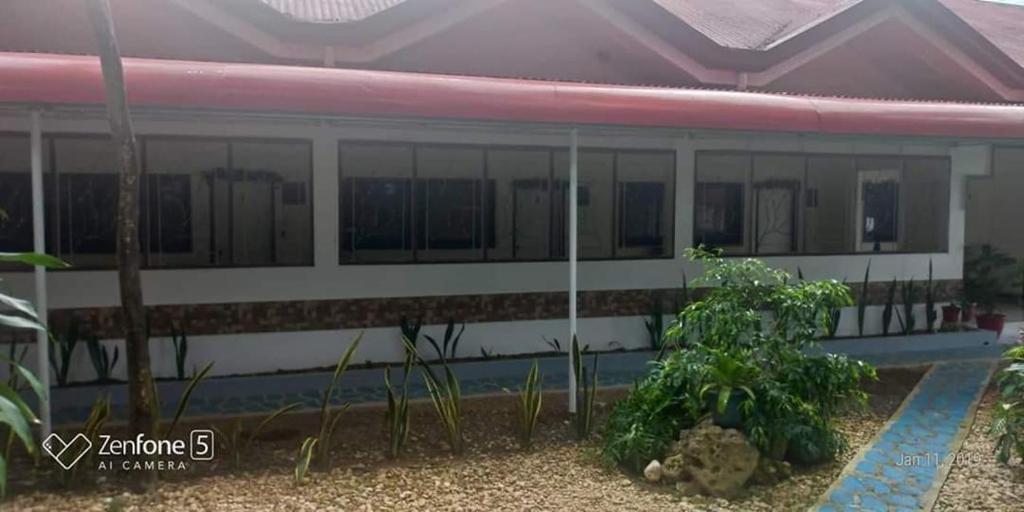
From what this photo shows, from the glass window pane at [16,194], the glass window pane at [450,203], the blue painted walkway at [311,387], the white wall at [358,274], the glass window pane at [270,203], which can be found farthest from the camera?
the glass window pane at [450,203]

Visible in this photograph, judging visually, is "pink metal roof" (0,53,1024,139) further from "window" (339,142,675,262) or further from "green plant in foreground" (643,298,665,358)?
"green plant in foreground" (643,298,665,358)

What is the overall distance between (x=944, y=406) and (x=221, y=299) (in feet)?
22.3

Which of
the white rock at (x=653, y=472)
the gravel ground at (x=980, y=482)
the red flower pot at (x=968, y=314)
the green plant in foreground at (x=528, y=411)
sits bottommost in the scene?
the gravel ground at (x=980, y=482)

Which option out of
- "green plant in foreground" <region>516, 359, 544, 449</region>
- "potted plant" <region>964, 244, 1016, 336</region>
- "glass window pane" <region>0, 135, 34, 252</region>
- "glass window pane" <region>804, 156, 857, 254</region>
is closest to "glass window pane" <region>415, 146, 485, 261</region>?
"green plant in foreground" <region>516, 359, 544, 449</region>

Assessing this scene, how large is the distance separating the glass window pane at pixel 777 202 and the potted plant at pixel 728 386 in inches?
179

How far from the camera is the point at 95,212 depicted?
281 inches

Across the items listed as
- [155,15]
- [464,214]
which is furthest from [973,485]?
[155,15]

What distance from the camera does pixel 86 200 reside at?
23.2ft

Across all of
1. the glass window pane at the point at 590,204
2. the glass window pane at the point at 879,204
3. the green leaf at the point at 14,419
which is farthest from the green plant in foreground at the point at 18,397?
the glass window pane at the point at 879,204

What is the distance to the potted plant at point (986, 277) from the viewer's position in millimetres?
10961

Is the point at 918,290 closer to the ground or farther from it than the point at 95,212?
closer to the ground

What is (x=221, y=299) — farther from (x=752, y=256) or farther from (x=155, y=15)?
(x=752, y=256)

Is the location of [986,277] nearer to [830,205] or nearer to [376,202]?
[830,205]
